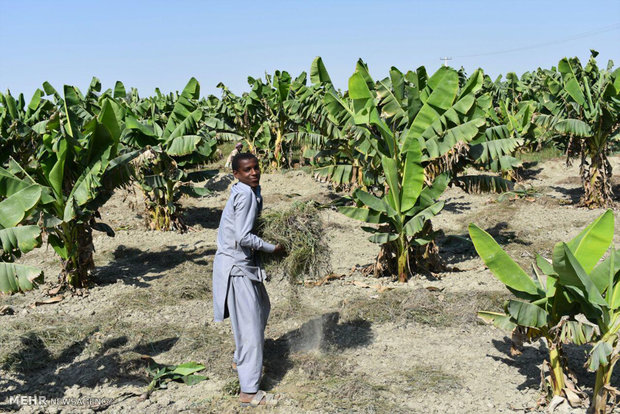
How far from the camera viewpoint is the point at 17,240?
505cm

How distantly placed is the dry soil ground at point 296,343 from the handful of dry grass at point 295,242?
0.40 meters

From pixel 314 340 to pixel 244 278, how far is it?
1.75 metres

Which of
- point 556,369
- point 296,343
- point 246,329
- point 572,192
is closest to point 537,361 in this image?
point 556,369

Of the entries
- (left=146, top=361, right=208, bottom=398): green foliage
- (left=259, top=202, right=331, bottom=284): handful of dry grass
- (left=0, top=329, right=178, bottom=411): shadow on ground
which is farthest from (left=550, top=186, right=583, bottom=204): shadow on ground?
(left=0, top=329, right=178, bottom=411): shadow on ground

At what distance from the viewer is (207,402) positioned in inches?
203

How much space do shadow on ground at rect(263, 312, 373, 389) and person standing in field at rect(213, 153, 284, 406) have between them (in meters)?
0.55

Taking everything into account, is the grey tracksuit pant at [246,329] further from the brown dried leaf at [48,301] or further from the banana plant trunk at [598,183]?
the banana plant trunk at [598,183]

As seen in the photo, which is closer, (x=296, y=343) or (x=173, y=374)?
(x=173, y=374)

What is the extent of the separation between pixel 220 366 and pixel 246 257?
1452 millimetres

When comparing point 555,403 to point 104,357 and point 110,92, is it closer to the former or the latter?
point 104,357

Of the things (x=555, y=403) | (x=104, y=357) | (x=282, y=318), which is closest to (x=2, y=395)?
(x=104, y=357)

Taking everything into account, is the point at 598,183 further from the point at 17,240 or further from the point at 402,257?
the point at 17,240

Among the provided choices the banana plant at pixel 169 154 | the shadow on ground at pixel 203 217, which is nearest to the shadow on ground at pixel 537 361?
the banana plant at pixel 169 154
